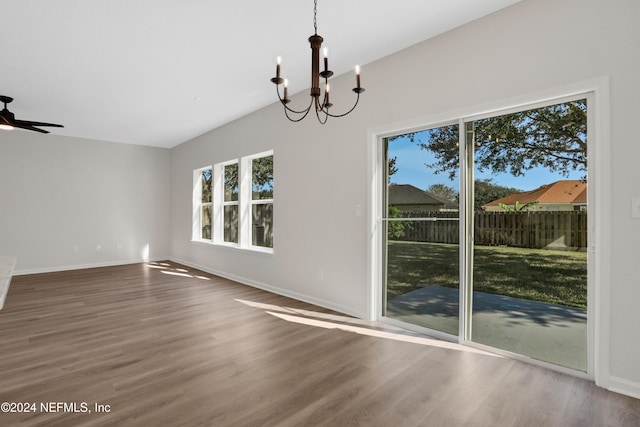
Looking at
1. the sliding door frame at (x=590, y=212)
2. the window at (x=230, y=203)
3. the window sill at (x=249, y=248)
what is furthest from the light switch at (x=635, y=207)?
the window at (x=230, y=203)

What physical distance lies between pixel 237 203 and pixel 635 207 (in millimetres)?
5145

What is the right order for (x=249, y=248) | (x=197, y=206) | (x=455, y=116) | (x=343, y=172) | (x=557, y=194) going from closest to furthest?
(x=557, y=194), (x=455, y=116), (x=343, y=172), (x=249, y=248), (x=197, y=206)

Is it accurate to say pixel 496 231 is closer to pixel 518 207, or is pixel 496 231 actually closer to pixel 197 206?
pixel 518 207

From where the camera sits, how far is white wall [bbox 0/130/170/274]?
6102 millimetres

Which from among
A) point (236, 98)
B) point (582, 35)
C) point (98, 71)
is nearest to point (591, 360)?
point (582, 35)

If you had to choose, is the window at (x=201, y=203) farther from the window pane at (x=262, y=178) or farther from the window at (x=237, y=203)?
the window pane at (x=262, y=178)

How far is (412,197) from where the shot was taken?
131 inches

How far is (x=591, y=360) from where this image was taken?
7.39ft

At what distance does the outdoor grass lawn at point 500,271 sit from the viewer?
240cm

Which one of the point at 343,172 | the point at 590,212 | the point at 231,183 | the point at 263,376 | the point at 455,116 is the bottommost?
the point at 263,376

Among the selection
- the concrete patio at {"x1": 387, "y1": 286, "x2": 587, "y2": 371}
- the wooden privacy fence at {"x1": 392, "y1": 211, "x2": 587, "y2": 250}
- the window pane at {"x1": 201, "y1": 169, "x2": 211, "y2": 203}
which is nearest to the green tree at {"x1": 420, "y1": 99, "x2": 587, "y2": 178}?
the wooden privacy fence at {"x1": 392, "y1": 211, "x2": 587, "y2": 250}

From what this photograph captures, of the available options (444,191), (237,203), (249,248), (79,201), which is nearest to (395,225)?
(444,191)

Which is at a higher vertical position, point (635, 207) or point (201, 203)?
point (201, 203)

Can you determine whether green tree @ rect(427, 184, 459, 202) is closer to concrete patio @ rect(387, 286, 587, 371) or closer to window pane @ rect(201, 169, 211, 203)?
concrete patio @ rect(387, 286, 587, 371)
